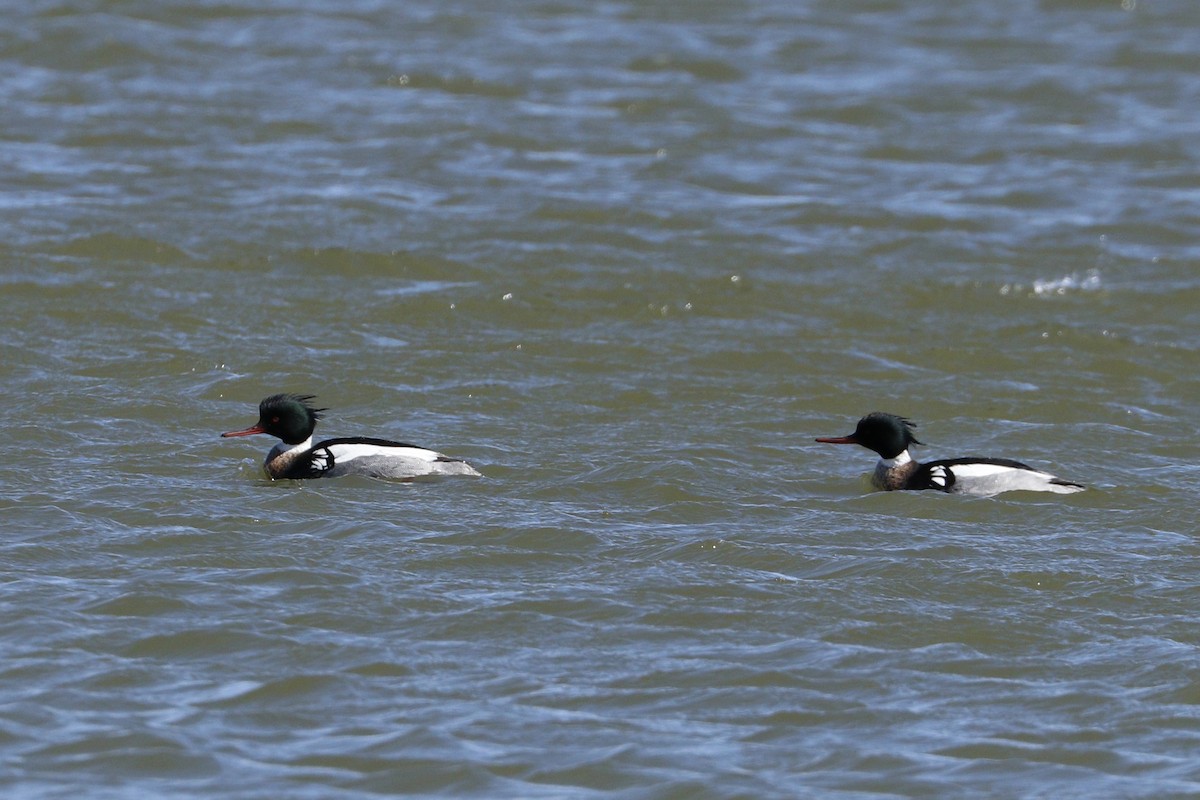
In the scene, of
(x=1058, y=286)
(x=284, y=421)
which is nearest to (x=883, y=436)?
(x=284, y=421)

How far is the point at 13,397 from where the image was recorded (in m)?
11.9

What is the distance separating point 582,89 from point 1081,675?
13.6 m

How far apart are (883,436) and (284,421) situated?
3.45 m

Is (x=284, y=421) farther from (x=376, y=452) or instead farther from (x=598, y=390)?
(x=598, y=390)

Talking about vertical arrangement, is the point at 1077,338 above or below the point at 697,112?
below

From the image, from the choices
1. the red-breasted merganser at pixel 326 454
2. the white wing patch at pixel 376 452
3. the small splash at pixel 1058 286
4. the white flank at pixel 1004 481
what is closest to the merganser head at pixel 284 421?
the red-breasted merganser at pixel 326 454

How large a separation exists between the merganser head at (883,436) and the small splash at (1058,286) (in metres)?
4.32

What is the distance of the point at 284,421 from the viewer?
11.1 metres

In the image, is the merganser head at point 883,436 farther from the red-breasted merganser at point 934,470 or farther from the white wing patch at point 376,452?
the white wing patch at point 376,452

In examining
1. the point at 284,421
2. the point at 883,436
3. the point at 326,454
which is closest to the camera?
the point at 326,454

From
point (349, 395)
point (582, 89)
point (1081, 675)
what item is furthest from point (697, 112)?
point (1081, 675)

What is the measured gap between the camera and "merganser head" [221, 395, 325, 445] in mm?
11141

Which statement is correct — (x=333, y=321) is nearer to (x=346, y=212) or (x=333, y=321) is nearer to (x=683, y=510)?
(x=346, y=212)

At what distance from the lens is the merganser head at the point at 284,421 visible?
1114 cm
